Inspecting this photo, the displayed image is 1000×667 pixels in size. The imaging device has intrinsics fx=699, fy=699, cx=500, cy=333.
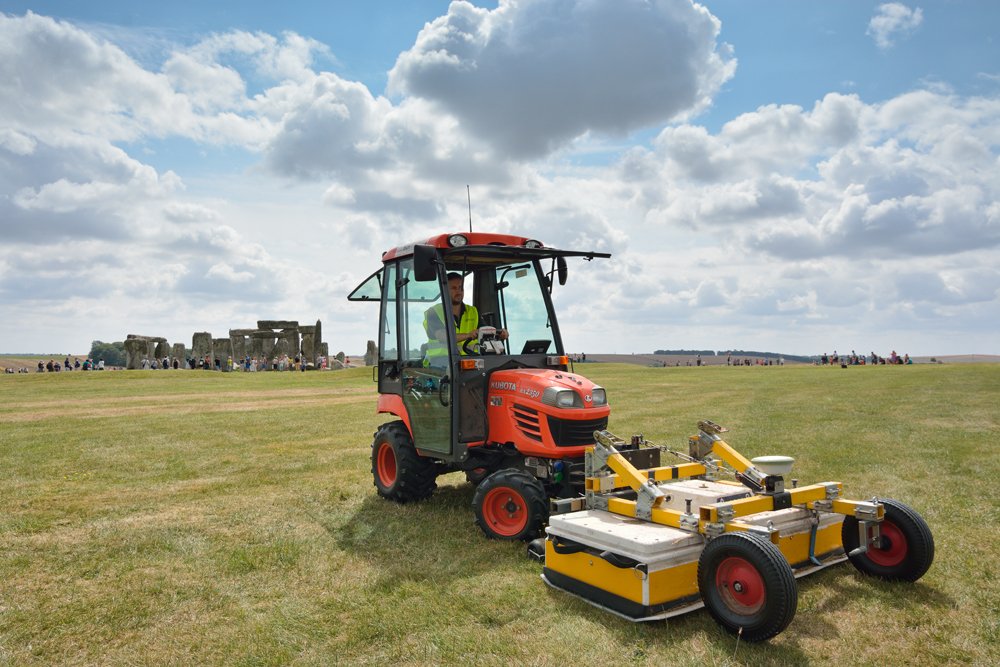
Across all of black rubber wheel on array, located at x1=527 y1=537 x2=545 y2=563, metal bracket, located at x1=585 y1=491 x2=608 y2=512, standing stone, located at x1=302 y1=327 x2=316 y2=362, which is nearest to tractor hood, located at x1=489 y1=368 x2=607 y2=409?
metal bracket, located at x1=585 y1=491 x2=608 y2=512

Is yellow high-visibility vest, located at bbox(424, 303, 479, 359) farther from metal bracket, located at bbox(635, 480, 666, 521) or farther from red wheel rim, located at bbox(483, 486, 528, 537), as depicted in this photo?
metal bracket, located at bbox(635, 480, 666, 521)

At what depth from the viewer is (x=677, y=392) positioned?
27734 mm

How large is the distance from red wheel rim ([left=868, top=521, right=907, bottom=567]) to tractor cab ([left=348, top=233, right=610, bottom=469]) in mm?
2536

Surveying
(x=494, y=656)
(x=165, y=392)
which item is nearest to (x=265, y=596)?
(x=494, y=656)

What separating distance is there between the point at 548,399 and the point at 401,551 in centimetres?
194

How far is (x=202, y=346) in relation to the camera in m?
58.5

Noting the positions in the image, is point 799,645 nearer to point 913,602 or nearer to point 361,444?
point 913,602

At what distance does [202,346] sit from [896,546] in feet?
197

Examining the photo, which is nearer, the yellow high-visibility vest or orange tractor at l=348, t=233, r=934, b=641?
orange tractor at l=348, t=233, r=934, b=641

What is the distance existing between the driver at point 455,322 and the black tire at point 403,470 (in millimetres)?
1146

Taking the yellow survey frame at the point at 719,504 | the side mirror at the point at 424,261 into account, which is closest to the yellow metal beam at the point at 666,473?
the yellow survey frame at the point at 719,504

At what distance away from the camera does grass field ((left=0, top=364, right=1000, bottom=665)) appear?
4.36 meters

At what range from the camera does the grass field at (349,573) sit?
4.36 metres

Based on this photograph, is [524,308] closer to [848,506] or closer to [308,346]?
[848,506]
